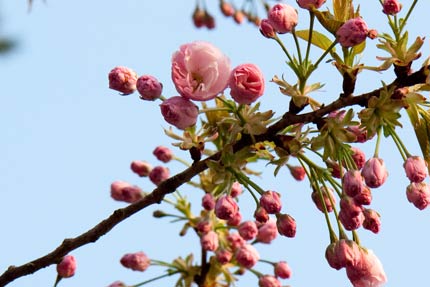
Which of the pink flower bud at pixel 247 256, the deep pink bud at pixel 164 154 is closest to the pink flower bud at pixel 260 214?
the pink flower bud at pixel 247 256

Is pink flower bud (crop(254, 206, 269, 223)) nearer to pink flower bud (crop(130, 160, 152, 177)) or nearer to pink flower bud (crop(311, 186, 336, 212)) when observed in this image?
pink flower bud (crop(311, 186, 336, 212))

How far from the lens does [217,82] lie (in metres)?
1.40

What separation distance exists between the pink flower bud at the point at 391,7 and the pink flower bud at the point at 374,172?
0.27m

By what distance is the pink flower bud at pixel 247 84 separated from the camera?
1.36 metres

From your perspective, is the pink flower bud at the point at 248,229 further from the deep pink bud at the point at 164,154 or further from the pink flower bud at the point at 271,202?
the pink flower bud at the point at 271,202

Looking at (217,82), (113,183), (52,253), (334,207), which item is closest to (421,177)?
(334,207)

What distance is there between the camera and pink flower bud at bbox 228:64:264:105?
4.46 ft

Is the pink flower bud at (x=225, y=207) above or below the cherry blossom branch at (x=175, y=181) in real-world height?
below

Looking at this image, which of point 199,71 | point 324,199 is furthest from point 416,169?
point 199,71

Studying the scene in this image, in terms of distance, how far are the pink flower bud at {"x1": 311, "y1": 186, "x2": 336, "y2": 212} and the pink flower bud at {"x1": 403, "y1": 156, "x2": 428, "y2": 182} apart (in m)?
0.16

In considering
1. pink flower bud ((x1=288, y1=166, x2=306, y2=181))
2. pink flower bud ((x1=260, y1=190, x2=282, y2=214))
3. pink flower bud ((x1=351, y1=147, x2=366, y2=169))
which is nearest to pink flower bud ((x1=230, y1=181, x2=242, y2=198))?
pink flower bud ((x1=288, y1=166, x2=306, y2=181))

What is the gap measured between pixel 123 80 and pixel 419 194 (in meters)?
0.59

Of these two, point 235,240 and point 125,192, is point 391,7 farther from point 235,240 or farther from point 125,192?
point 125,192

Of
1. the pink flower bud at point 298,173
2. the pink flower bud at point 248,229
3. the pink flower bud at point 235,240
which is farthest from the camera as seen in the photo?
the pink flower bud at point 235,240
